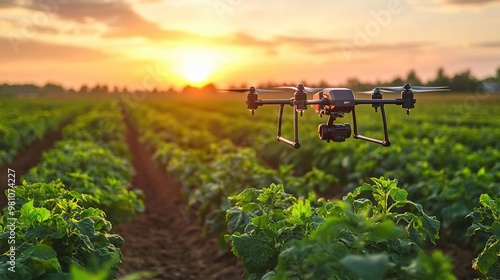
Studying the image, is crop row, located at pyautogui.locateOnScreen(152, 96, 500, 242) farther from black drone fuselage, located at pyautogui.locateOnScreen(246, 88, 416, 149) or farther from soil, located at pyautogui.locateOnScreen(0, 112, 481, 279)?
black drone fuselage, located at pyautogui.locateOnScreen(246, 88, 416, 149)

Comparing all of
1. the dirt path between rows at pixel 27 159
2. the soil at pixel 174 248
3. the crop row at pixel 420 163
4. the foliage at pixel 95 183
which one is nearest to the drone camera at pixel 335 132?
the soil at pixel 174 248

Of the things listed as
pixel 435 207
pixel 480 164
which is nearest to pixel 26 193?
pixel 435 207

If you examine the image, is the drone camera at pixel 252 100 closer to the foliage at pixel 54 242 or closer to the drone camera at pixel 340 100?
the drone camera at pixel 340 100

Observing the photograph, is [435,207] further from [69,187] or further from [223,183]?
[69,187]

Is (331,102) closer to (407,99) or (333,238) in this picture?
(407,99)

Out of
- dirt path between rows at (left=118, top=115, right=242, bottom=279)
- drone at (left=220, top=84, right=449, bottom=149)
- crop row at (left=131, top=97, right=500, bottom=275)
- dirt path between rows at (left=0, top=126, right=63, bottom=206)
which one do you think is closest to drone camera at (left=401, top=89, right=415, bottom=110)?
drone at (left=220, top=84, right=449, bottom=149)

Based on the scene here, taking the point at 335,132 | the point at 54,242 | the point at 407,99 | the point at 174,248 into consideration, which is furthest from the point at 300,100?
the point at 174,248

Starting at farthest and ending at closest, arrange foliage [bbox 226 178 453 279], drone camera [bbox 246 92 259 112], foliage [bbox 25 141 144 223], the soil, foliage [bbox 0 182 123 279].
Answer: the soil
foliage [bbox 25 141 144 223]
foliage [bbox 0 182 123 279]
drone camera [bbox 246 92 259 112]
foliage [bbox 226 178 453 279]
